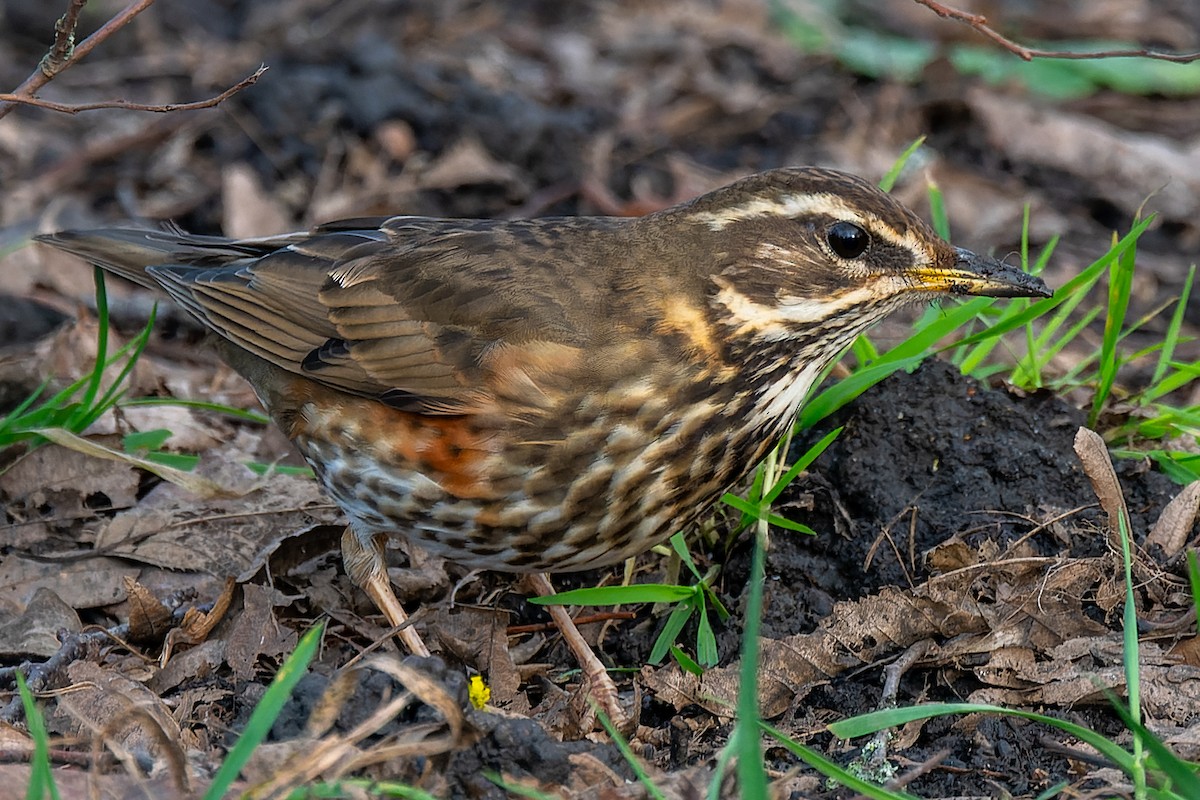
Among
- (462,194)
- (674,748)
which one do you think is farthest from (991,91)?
(674,748)

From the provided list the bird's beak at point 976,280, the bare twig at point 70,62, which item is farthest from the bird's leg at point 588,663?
the bare twig at point 70,62

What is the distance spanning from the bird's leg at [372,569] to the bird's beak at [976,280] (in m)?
2.03

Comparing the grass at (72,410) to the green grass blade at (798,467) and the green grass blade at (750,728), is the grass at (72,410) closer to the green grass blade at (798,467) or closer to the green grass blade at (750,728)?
the green grass blade at (798,467)

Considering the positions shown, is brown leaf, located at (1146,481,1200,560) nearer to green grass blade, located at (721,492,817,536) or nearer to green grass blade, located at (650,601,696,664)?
green grass blade, located at (721,492,817,536)

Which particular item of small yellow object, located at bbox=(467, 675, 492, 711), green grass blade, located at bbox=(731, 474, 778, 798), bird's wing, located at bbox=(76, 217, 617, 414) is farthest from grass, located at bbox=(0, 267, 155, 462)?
green grass blade, located at bbox=(731, 474, 778, 798)

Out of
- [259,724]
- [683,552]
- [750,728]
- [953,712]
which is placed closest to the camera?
[750,728]

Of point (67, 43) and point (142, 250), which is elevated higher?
point (67, 43)

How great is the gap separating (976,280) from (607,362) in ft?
3.79

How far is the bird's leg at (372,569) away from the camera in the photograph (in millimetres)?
4770

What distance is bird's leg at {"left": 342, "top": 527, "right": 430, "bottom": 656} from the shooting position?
188 inches

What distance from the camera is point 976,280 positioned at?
4.27 meters

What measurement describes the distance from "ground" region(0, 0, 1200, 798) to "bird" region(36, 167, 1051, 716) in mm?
516

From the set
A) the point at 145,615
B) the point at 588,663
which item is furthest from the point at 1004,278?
the point at 145,615

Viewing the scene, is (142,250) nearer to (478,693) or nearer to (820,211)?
(478,693)
